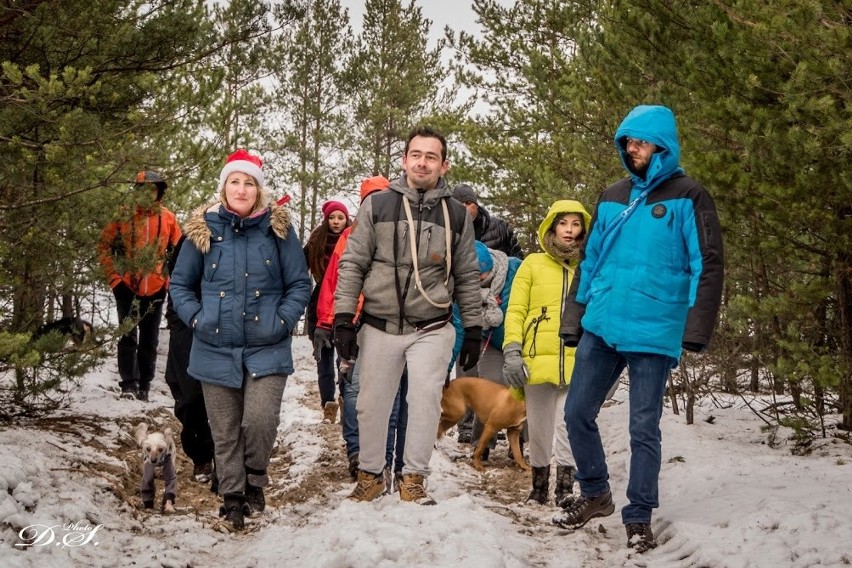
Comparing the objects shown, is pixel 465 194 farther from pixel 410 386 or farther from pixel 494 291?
pixel 410 386

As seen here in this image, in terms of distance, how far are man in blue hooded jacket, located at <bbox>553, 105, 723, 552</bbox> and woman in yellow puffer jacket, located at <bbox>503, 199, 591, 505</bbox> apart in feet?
3.68

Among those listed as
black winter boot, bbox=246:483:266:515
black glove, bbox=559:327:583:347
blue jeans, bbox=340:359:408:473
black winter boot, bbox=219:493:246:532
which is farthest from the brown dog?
black winter boot, bbox=219:493:246:532

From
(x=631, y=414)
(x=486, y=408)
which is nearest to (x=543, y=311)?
(x=631, y=414)

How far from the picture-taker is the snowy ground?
4152 mm

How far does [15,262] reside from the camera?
6.16 m

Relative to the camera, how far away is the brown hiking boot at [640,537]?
4551 mm

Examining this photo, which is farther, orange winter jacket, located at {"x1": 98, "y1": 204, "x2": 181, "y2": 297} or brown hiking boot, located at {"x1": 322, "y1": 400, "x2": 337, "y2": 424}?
brown hiking boot, located at {"x1": 322, "y1": 400, "x2": 337, "y2": 424}

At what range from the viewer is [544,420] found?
6.17 metres

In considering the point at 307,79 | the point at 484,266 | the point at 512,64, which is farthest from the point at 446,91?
the point at 484,266

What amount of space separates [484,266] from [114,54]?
3.91 metres

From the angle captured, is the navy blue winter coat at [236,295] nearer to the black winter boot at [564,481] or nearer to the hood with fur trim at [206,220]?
the hood with fur trim at [206,220]

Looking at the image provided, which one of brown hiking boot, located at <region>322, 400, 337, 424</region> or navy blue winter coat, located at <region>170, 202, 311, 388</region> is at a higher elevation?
navy blue winter coat, located at <region>170, 202, 311, 388</region>

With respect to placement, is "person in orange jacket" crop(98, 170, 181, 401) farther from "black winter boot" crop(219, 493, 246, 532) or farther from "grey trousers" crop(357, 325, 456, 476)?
"grey trousers" crop(357, 325, 456, 476)

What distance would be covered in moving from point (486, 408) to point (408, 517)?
9.44ft
